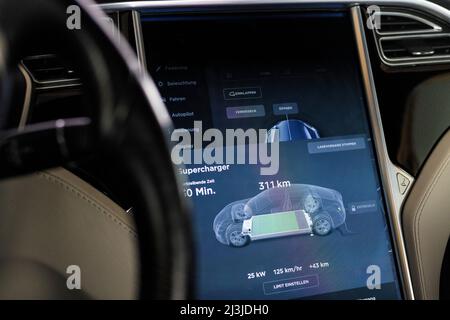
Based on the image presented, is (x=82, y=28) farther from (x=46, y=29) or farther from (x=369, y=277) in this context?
(x=369, y=277)

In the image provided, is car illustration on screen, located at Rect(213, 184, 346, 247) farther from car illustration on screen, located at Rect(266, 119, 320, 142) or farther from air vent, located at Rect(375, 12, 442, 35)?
air vent, located at Rect(375, 12, 442, 35)

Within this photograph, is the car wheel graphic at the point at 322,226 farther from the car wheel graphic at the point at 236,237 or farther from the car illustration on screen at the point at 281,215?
the car wheel graphic at the point at 236,237

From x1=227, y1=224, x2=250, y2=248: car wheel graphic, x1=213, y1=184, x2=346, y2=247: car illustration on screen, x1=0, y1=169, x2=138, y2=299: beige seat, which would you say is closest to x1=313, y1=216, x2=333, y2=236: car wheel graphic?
x1=213, y1=184, x2=346, y2=247: car illustration on screen

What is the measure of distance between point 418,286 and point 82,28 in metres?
1.19

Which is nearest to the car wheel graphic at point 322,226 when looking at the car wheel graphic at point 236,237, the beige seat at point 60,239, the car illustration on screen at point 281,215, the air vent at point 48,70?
the car illustration on screen at point 281,215

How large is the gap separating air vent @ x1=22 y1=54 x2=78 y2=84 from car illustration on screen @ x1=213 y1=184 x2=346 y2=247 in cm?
46

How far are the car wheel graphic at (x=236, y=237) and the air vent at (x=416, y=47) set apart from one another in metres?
0.61

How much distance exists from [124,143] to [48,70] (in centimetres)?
76

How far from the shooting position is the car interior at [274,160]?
1376 millimetres

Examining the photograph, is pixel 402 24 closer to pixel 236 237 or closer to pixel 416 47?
pixel 416 47

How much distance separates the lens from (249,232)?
154 cm

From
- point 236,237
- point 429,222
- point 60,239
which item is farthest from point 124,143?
point 429,222
